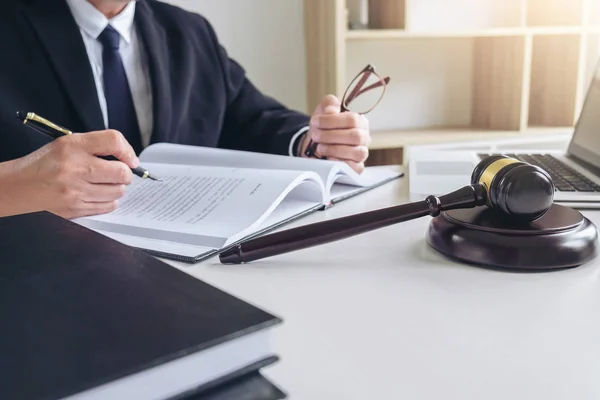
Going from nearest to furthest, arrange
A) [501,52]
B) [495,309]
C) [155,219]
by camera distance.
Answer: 1. [495,309]
2. [155,219]
3. [501,52]

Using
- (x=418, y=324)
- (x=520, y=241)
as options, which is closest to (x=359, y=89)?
(x=520, y=241)

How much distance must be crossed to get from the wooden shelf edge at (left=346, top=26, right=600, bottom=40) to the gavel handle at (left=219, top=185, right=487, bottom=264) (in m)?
1.33

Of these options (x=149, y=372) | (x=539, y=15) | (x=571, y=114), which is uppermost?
(x=539, y=15)

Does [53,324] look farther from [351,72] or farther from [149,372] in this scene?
[351,72]

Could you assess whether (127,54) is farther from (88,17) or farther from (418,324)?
(418,324)

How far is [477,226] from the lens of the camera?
61 centimetres

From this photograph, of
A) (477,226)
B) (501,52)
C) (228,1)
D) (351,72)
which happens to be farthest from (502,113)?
(477,226)

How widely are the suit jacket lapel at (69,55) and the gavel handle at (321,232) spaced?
64cm

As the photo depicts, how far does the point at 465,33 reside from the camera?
6.59ft

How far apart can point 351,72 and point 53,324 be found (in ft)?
6.40

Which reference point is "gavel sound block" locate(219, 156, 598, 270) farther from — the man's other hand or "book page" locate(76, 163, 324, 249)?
the man's other hand

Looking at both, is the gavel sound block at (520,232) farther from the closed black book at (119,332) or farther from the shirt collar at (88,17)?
the shirt collar at (88,17)

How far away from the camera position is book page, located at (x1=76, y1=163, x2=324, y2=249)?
0.71 meters

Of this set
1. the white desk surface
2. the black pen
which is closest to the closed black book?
the white desk surface
